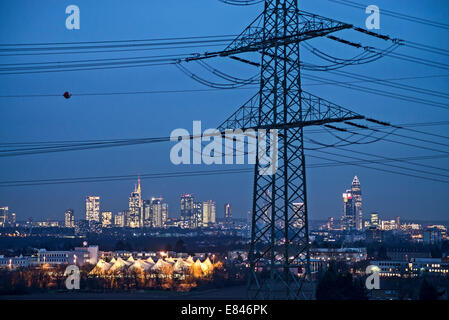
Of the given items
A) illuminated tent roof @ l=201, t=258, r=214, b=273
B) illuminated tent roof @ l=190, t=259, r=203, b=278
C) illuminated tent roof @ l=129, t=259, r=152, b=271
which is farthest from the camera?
illuminated tent roof @ l=129, t=259, r=152, b=271

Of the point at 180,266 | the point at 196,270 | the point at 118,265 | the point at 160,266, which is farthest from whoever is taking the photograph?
the point at 180,266

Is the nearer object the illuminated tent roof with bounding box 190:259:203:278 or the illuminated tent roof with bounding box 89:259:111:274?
the illuminated tent roof with bounding box 190:259:203:278

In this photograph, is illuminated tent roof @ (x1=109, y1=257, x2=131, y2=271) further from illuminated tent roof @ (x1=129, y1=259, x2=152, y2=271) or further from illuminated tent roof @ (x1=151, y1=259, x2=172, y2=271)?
illuminated tent roof @ (x1=151, y1=259, x2=172, y2=271)

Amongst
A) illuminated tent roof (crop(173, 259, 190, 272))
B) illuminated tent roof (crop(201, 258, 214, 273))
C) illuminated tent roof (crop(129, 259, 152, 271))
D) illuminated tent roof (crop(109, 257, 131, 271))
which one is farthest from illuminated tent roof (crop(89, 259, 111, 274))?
illuminated tent roof (crop(201, 258, 214, 273))

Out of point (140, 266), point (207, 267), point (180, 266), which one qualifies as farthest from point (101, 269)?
point (207, 267)

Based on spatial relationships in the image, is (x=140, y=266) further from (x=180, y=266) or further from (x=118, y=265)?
(x=180, y=266)

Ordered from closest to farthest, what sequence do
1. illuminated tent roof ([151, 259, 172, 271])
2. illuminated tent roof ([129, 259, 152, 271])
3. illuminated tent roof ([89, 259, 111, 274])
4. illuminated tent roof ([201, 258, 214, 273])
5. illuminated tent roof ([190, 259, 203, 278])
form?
1. illuminated tent roof ([190, 259, 203, 278])
2. illuminated tent roof ([89, 259, 111, 274])
3. illuminated tent roof ([151, 259, 172, 271])
4. illuminated tent roof ([201, 258, 214, 273])
5. illuminated tent roof ([129, 259, 152, 271])

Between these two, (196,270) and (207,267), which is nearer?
(196,270)

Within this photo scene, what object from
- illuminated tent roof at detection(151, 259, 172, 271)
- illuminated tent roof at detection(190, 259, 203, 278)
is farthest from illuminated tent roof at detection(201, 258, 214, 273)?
illuminated tent roof at detection(151, 259, 172, 271)

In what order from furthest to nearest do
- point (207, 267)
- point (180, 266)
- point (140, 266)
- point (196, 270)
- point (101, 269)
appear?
point (180, 266) < point (207, 267) < point (140, 266) < point (196, 270) < point (101, 269)
